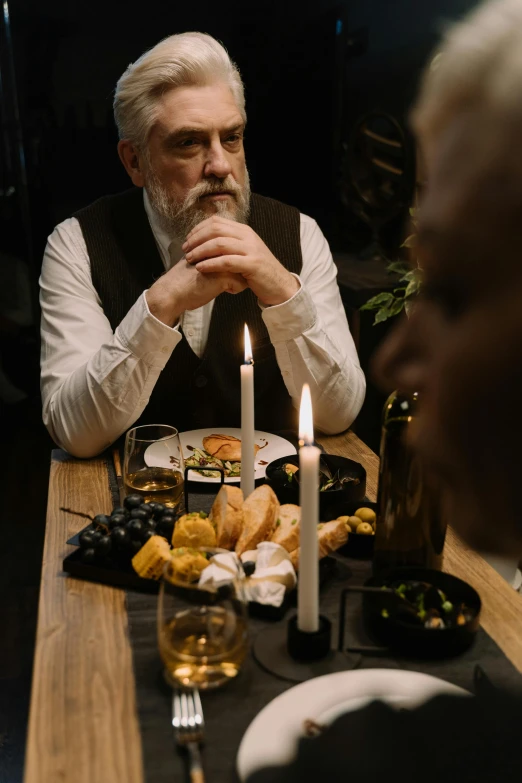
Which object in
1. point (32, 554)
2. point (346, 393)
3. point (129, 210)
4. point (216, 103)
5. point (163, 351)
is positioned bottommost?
point (32, 554)

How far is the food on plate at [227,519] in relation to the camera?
1081mm

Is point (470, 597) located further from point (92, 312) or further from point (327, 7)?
point (327, 7)

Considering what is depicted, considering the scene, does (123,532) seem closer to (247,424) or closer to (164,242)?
(247,424)

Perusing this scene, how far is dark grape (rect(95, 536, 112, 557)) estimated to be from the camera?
106cm

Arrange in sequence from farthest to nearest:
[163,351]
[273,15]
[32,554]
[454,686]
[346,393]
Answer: [273,15]
[32,554]
[346,393]
[163,351]
[454,686]

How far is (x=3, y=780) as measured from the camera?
1754 millimetres

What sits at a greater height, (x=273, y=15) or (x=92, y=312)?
(x=273, y=15)

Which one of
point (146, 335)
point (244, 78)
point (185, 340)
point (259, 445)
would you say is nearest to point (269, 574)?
point (259, 445)

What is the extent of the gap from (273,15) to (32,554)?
252cm

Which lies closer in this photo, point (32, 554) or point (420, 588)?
point (420, 588)

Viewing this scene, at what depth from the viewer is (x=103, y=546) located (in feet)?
3.48

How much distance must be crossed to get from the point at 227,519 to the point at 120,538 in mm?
156

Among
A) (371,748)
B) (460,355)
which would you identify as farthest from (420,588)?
(460,355)

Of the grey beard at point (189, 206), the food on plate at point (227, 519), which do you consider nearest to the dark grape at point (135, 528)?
the food on plate at point (227, 519)
